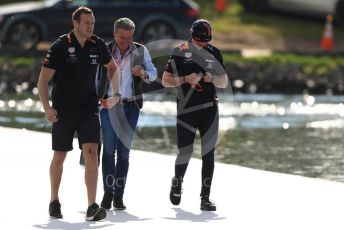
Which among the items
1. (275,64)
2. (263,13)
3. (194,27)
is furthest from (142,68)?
(263,13)

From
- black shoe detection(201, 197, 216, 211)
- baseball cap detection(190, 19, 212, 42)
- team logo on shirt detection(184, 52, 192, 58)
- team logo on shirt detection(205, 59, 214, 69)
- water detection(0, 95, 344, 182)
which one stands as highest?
baseball cap detection(190, 19, 212, 42)

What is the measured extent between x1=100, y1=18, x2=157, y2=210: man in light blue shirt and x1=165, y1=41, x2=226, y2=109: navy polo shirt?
241 millimetres

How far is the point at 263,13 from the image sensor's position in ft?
113

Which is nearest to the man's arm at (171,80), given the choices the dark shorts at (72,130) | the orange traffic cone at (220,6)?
the dark shorts at (72,130)

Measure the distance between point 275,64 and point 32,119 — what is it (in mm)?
8481

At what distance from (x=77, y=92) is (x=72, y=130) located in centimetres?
31

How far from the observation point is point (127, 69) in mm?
10734

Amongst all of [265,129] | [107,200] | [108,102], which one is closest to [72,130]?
[108,102]

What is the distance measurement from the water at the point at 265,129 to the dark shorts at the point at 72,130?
3754 millimetres

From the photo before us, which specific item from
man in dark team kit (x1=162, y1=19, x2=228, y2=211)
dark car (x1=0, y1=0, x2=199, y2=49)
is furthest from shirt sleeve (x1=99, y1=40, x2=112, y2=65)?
dark car (x1=0, y1=0, x2=199, y2=49)

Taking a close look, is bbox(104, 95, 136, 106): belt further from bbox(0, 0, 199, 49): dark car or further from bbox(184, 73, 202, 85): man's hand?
bbox(0, 0, 199, 49): dark car

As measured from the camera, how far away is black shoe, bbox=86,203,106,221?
32.5 ft

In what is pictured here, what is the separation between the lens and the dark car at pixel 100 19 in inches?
1099

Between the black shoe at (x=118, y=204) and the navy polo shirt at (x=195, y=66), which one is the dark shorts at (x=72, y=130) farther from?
the navy polo shirt at (x=195, y=66)
